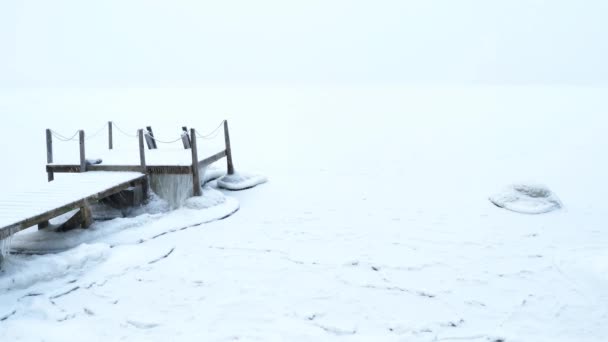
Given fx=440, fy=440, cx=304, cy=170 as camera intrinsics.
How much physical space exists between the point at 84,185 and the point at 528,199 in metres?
8.26

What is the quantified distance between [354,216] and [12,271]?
18.0 ft

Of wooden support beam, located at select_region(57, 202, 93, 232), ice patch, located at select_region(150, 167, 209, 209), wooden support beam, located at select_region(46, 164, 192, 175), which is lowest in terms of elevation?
wooden support beam, located at select_region(57, 202, 93, 232)

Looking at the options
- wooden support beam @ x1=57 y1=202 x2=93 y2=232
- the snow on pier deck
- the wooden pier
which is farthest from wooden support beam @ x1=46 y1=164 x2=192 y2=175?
wooden support beam @ x1=57 y1=202 x2=93 y2=232

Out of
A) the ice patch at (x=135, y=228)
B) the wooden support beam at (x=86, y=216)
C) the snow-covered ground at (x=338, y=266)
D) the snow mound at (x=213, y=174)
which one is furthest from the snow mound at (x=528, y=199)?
the wooden support beam at (x=86, y=216)

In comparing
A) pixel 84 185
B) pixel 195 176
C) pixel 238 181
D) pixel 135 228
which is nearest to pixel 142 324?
pixel 135 228

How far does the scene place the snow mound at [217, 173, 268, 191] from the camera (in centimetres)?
1051

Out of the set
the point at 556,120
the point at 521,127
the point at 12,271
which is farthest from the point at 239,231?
the point at 556,120

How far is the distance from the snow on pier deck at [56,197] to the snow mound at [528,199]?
719 cm

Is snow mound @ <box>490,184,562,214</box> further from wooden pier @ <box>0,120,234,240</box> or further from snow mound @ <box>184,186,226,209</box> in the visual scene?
wooden pier @ <box>0,120,234,240</box>

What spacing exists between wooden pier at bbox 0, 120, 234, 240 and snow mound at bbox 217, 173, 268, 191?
64 centimetres

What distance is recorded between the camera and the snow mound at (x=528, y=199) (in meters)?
8.34

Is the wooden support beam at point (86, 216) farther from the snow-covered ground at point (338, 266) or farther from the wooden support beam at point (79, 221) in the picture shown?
the snow-covered ground at point (338, 266)

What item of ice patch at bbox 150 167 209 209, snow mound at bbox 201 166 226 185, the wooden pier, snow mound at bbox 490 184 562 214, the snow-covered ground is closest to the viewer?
the snow-covered ground

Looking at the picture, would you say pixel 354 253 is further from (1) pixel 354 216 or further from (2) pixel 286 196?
(2) pixel 286 196
